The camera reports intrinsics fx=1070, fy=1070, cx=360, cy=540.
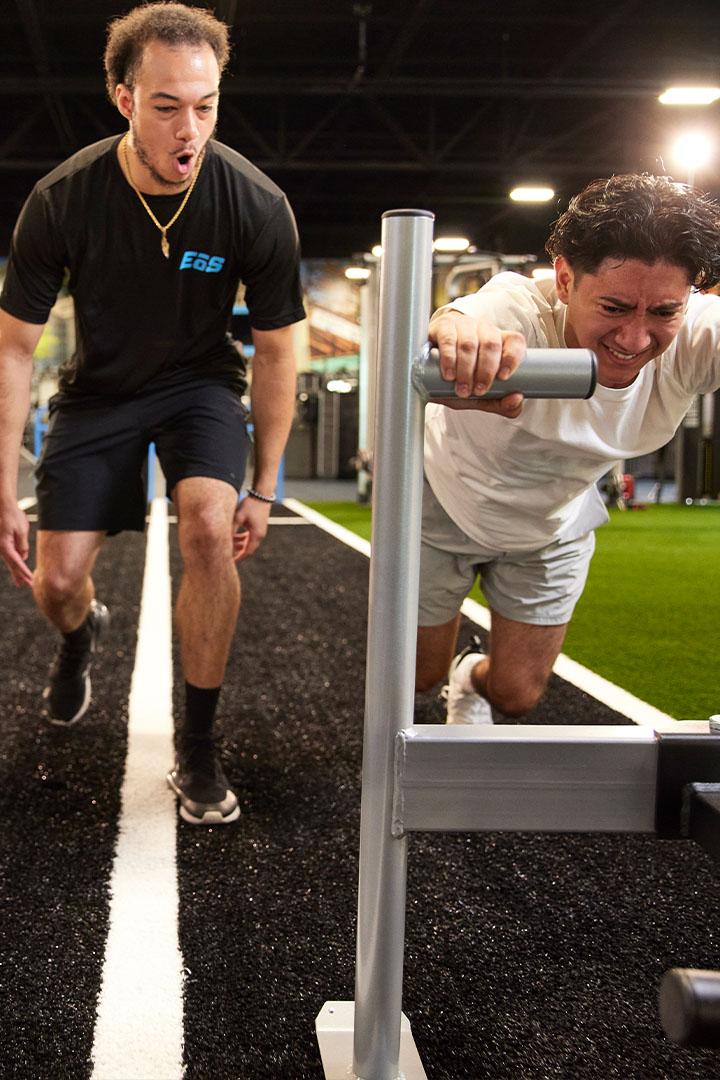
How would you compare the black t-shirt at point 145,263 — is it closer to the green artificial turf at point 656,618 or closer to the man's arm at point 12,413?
the man's arm at point 12,413

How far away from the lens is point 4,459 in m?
2.26

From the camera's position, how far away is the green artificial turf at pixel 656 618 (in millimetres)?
3217

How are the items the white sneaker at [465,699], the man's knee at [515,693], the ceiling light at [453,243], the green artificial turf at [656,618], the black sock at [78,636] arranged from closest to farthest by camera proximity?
the man's knee at [515,693] < the white sneaker at [465,699] < the black sock at [78,636] < the green artificial turf at [656,618] < the ceiling light at [453,243]

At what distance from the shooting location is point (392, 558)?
3.37 feet

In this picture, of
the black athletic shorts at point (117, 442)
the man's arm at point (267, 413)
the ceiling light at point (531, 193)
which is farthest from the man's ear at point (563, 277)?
the ceiling light at point (531, 193)

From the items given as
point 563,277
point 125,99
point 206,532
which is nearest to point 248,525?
point 206,532

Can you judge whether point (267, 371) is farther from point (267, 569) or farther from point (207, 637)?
point (267, 569)

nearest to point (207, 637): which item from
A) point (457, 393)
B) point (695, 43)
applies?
point (457, 393)

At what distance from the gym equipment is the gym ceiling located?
7540 millimetres

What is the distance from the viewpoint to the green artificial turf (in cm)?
322

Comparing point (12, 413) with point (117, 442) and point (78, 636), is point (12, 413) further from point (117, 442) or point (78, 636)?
point (78, 636)

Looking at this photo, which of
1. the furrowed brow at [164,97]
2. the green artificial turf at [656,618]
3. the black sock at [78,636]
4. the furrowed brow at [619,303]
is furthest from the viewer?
the green artificial turf at [656,618]

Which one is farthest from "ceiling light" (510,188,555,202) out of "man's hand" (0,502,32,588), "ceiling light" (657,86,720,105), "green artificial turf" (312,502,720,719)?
"man's hand" (0,502,32,588)

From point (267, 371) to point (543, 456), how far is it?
74 cm
